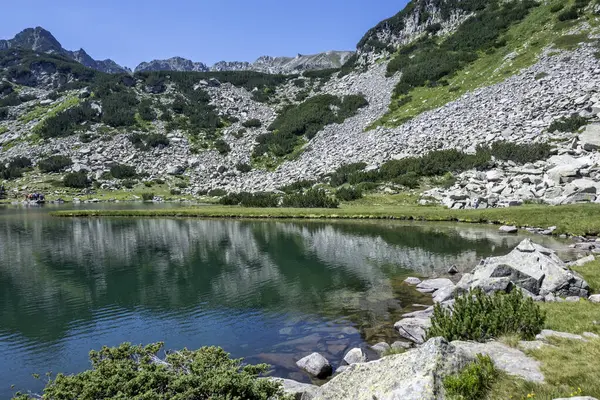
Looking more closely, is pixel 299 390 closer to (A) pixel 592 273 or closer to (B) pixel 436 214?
(A) pixel 592 273

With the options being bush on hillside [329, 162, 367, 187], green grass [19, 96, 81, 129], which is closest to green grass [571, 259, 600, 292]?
bush on hillside [329, 162, 367, 187]

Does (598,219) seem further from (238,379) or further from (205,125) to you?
(205,125)

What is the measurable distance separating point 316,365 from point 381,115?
3529 inches

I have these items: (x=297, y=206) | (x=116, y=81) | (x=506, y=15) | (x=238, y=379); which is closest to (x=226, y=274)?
(x=238, y=379)

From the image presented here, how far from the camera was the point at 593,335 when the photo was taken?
10211 mm

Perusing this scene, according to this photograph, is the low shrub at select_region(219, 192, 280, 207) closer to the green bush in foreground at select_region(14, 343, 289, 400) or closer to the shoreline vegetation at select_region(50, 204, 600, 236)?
the shoreline vegetation at select_region(50, 204, 600, 236)

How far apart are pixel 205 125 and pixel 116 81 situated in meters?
48.8

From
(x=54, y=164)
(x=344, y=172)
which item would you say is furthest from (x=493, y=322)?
(x=54, y=164)

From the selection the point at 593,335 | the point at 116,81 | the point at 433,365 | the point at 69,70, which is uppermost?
the point at 69,70

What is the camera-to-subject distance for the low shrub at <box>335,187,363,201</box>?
62312mm

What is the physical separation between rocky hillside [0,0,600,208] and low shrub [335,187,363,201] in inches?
127

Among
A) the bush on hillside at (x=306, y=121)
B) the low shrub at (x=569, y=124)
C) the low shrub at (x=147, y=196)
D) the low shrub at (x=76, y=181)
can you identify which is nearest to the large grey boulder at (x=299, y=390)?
the low shrub at (x=569, y=124)

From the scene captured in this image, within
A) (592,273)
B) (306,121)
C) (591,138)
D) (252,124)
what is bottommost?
(592,273)

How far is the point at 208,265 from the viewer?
30406mm
